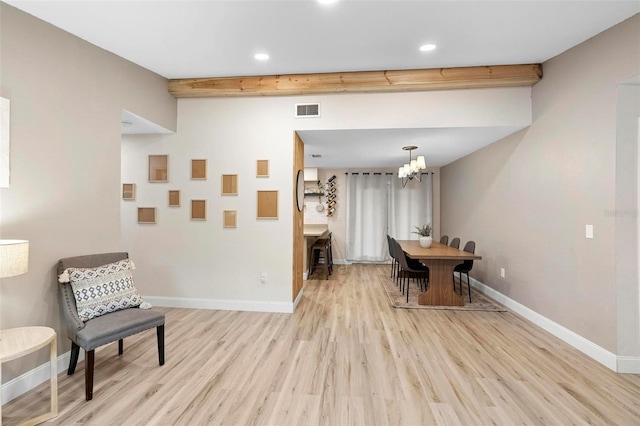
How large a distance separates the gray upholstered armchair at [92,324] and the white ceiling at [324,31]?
1954 mm

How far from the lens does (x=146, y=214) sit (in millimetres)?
3816

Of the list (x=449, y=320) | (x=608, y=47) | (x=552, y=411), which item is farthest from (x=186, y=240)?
(x=608, y=47)

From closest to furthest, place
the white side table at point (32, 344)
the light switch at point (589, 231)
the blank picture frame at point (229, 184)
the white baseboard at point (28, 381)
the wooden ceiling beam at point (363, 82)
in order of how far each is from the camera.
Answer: the white side table at point (32, 344) < the white baseboard at point (28, 381) < the light switch at point (589, 231) < the wooden ceiling beam at point (363, 82) < the blank picture frame at point (229, 184)

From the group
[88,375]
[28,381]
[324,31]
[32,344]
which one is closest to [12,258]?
[32,344]

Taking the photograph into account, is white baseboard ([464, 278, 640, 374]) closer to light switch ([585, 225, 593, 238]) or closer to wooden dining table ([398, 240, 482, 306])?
wooden dining table ([398, 240, 482, 306])

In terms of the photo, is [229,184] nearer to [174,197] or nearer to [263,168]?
[263,168]

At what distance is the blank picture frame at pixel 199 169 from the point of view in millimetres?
3746

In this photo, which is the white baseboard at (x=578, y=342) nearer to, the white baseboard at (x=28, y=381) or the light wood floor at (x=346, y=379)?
the light wood floor at (x=346, y=379)

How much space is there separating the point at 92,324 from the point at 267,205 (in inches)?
82.3

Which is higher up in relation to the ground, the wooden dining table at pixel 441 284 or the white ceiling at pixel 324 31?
the white ceiling at pixel 324 31

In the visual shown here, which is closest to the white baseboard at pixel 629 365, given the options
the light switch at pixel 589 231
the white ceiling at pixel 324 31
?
the light switch at pixel 589 231

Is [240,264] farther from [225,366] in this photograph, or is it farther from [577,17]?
[577,17]

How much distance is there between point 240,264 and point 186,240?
2.61ft

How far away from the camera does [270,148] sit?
3680mm
